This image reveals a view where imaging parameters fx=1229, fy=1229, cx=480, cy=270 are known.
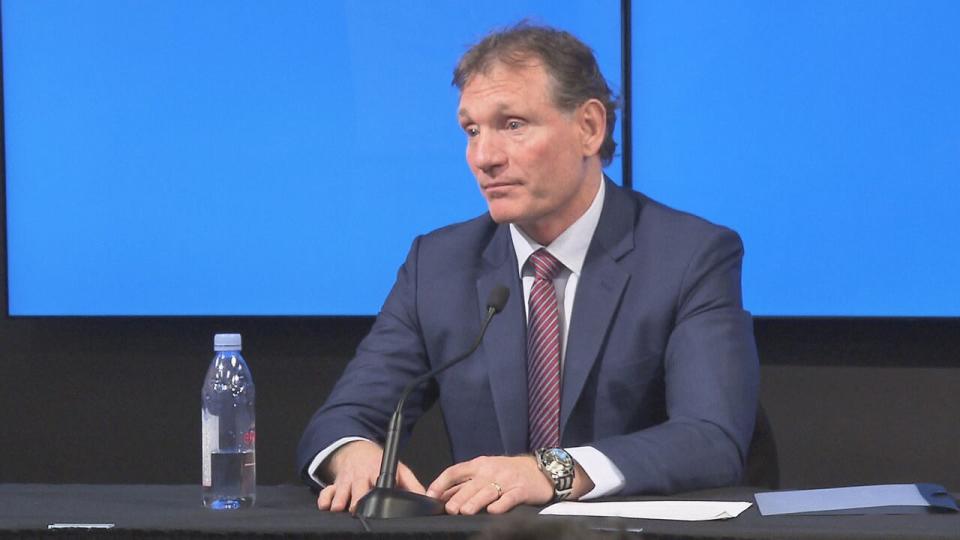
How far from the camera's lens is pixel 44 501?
179 cm

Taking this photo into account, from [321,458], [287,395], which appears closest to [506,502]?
[321,458]

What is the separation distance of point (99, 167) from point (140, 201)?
140 mm

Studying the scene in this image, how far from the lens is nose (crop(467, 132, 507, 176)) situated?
214cm

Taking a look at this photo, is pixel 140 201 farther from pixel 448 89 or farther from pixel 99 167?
pixel 448 89

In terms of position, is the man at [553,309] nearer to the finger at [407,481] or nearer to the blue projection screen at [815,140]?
the finger at [407,481]

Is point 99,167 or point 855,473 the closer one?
point 855,473

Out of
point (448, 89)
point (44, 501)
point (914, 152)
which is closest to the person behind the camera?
point (44, 501)

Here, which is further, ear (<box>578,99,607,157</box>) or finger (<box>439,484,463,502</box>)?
ear (<box>578,99,607,157</box>)

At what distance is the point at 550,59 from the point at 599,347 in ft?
1.74

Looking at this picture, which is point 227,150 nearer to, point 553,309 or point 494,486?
point 553,309

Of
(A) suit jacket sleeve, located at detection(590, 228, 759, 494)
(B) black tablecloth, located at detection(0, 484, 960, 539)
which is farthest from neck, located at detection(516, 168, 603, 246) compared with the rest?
(B) black tablecloth, located at detection(0, 484, 960, 539)

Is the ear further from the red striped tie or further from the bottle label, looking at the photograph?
the bottle label

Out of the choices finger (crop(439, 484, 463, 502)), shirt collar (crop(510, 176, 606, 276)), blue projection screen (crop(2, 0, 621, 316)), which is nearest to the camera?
finger (crop(439, 484, 463, 502))

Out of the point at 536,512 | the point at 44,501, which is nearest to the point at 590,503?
the point at 536,512
